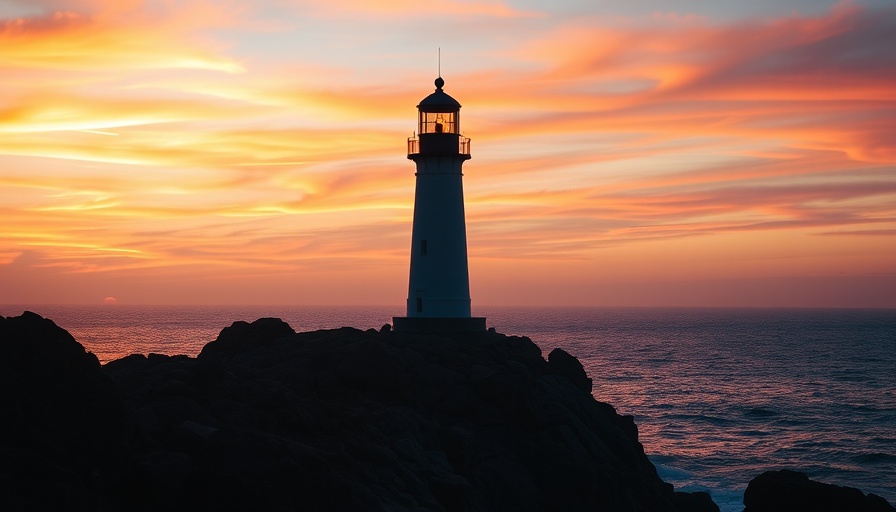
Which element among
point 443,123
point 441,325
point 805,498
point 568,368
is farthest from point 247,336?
point 805,498

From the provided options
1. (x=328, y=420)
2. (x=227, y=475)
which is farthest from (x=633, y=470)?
(x=227, y=475)

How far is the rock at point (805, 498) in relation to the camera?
1017 inches

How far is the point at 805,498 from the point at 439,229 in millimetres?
16467

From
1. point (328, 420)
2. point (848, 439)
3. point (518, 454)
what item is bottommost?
point (848, 439)

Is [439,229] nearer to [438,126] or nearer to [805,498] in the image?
[438,126]

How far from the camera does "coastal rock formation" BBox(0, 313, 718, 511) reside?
1439 centimetres

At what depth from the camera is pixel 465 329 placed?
3556 cm

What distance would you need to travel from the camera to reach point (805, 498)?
2611cm

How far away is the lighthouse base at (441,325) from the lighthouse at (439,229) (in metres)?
0.08

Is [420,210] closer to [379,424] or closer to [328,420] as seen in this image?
[379,424]

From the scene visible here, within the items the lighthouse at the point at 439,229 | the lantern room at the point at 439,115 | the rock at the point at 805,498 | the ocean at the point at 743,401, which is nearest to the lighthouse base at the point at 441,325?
the lighthouse at the point at 439,229

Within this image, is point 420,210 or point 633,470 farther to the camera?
point 420,210

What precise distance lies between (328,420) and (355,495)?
4.17 metres

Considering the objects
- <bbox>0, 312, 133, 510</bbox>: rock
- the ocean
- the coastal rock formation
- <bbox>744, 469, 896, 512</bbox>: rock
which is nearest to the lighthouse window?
the coastal rock formation
